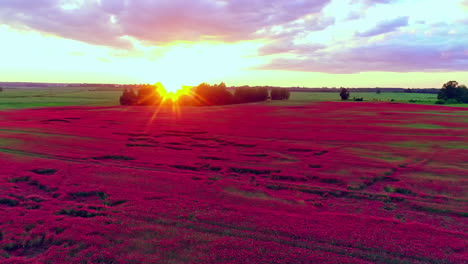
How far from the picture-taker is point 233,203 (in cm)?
1188

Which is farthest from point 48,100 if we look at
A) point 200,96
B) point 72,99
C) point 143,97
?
point 200,96

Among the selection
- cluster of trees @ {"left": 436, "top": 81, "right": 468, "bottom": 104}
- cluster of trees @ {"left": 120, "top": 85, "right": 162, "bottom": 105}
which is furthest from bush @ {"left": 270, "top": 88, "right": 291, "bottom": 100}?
cluster of trees @ {"left": 436, "top": 81, "right": 468, "bottom": 104}

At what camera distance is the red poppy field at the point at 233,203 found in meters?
8.34

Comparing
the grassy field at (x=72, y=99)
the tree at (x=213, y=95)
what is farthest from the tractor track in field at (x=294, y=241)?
the tree at (x=213, y=95)

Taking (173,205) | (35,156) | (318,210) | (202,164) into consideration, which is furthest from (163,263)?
(35,156)

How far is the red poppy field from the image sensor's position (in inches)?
328

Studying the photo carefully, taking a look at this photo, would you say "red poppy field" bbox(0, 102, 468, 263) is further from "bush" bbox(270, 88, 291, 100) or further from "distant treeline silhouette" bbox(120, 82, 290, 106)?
"bush" bbox(270, 88, 291, 100)

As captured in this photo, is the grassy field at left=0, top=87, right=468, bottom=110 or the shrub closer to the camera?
the grassy field at left=0, top=87, right=468, bottom=110

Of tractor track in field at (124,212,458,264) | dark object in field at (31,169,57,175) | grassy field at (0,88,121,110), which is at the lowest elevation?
tractor track in field at (124,212,458,264)

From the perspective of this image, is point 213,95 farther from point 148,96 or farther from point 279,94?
point 279,94

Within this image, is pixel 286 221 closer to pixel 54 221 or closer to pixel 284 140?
pixel 54 221

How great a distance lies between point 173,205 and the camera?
1149cm

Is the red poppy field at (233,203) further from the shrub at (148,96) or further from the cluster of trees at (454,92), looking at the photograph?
the cluster of trees at (454,92)

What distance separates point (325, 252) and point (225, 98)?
91759mm
